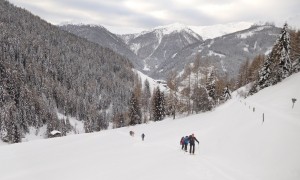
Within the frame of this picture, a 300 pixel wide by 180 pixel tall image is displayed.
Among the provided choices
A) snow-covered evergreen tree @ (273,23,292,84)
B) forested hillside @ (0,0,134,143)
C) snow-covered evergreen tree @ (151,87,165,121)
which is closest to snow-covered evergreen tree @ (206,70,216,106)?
snow-covered evergreen tree @ (273,23,292,84)

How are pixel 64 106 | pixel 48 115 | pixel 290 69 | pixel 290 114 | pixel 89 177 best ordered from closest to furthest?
pixel 89 177 → pixel 290 114 → pixel 290 69 → pixel 48 115 → pixel 64 106

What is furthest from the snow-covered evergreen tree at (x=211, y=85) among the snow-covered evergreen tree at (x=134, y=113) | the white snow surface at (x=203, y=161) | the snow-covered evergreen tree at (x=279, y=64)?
the white snow surface at (x=203, y=161)

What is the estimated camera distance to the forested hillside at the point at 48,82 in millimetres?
117144

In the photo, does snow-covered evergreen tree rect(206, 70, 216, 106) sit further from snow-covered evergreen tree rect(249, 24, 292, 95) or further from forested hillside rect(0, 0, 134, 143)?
forested hillside rect(0, 0, 134, 143)

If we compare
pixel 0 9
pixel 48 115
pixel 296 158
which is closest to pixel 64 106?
pixel 48 115

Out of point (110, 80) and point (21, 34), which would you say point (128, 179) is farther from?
point (21, 34)

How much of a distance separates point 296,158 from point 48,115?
117052 mm

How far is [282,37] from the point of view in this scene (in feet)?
191

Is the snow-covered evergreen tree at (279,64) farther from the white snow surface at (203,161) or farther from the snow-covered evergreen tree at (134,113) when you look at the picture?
the snow-covered evergreen tree at (134,113)

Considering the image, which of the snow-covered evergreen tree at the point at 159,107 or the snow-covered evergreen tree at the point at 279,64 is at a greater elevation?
the snow-covered evergreen tree at the point at 279,64

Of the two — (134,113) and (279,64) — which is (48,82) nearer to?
(134,113)

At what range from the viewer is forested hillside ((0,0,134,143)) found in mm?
117144

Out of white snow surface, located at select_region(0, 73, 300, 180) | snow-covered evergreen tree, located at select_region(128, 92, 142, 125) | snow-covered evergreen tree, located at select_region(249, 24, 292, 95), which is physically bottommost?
snow-covered evergreen tree, located at select_region(128, 92, 142, 125)

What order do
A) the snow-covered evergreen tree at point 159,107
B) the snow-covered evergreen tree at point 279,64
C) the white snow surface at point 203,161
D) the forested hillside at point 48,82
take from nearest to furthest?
the white snow surface at point 203,161 < the snow-covered evergreen tree at point 279,64 < the snow-covered evergreen tree at point 159,107 < the forested hillside at point 48,82
